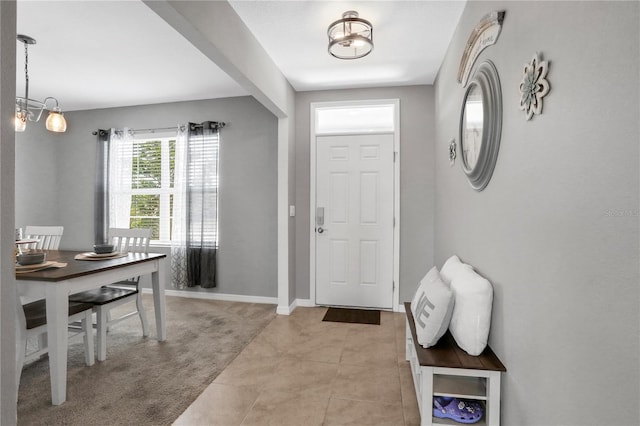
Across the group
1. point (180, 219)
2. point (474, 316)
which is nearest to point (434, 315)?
point (474, 316)

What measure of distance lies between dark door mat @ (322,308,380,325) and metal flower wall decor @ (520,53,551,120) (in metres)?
2.61

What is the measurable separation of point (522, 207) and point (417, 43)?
6.70 ft

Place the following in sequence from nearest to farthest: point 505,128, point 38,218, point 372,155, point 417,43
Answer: point 505,128 < point 417,43 < point 372,155 < point 38,218

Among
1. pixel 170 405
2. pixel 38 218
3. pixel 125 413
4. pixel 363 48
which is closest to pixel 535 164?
pixel 363 48

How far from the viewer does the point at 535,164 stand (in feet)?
3.98

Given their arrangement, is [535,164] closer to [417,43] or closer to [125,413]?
[417,43]

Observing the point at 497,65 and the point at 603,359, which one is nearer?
the point at 603,359

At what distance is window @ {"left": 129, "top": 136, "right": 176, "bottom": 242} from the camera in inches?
172

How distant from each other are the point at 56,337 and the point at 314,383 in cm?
164

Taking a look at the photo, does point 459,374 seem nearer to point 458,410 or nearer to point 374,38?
point 458,410

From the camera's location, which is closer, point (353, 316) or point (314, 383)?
Answer: point (314, 383)

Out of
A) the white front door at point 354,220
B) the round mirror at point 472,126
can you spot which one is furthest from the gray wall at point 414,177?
the round mirror at point 472,126

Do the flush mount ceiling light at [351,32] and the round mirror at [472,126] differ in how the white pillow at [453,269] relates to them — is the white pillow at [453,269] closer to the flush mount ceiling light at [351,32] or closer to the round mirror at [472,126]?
the round mirror at [472,126]

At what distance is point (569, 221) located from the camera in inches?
39.0
